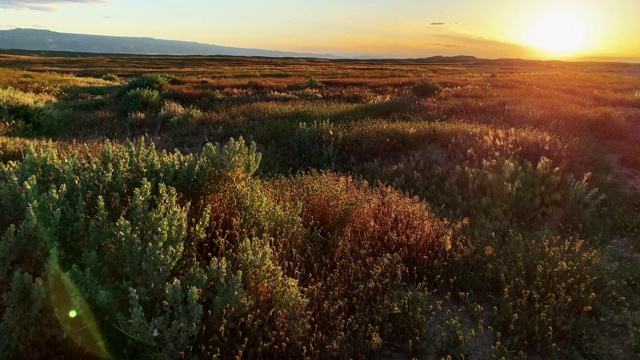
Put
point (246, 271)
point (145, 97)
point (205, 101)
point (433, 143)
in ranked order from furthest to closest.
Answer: point (205, 101) → point (145, 97) → point (433, 143) → point (246, 271)

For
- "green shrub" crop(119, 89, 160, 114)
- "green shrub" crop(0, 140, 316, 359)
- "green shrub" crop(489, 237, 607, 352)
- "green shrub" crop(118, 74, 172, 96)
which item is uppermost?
"green shrub" crop(118, 74, 172, 96)

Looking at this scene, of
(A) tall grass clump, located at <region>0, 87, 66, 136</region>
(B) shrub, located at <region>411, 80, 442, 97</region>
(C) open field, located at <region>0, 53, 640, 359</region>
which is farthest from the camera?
(B) shrub, located at <region>411, 80, 442, 97</region>

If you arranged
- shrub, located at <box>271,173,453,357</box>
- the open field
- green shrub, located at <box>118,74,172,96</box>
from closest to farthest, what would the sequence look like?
the open field < shrub, located at <box>271,173,453,357</box> < green shrub, located at <box>118,74,172,96</box>

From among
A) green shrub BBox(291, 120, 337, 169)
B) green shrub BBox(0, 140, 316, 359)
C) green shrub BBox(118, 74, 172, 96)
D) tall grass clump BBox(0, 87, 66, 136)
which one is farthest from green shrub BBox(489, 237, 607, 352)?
green shrub BBox(118, 74, 172, 96)

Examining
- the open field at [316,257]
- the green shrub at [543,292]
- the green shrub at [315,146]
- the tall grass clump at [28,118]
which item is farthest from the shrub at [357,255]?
the tall grass clump at [28,118]

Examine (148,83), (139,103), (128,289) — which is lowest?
(128,289)

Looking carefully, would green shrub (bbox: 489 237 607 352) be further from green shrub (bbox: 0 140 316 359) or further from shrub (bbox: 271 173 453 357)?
green shrub (bbox: 0 140 316 359)

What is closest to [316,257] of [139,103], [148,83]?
[139,103]

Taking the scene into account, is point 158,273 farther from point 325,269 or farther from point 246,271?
point 325,269

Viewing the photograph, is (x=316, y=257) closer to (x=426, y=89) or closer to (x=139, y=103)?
(x=139, y=103)

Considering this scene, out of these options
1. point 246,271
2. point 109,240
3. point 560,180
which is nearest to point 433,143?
point 560,180

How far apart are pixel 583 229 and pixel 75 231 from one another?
19.5ft

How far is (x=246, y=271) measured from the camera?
3332mm

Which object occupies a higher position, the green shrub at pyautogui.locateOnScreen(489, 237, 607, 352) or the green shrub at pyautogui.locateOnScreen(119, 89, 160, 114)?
the green shrub at pyautogui.locateOnScreen(119, 89, 160, 114)
